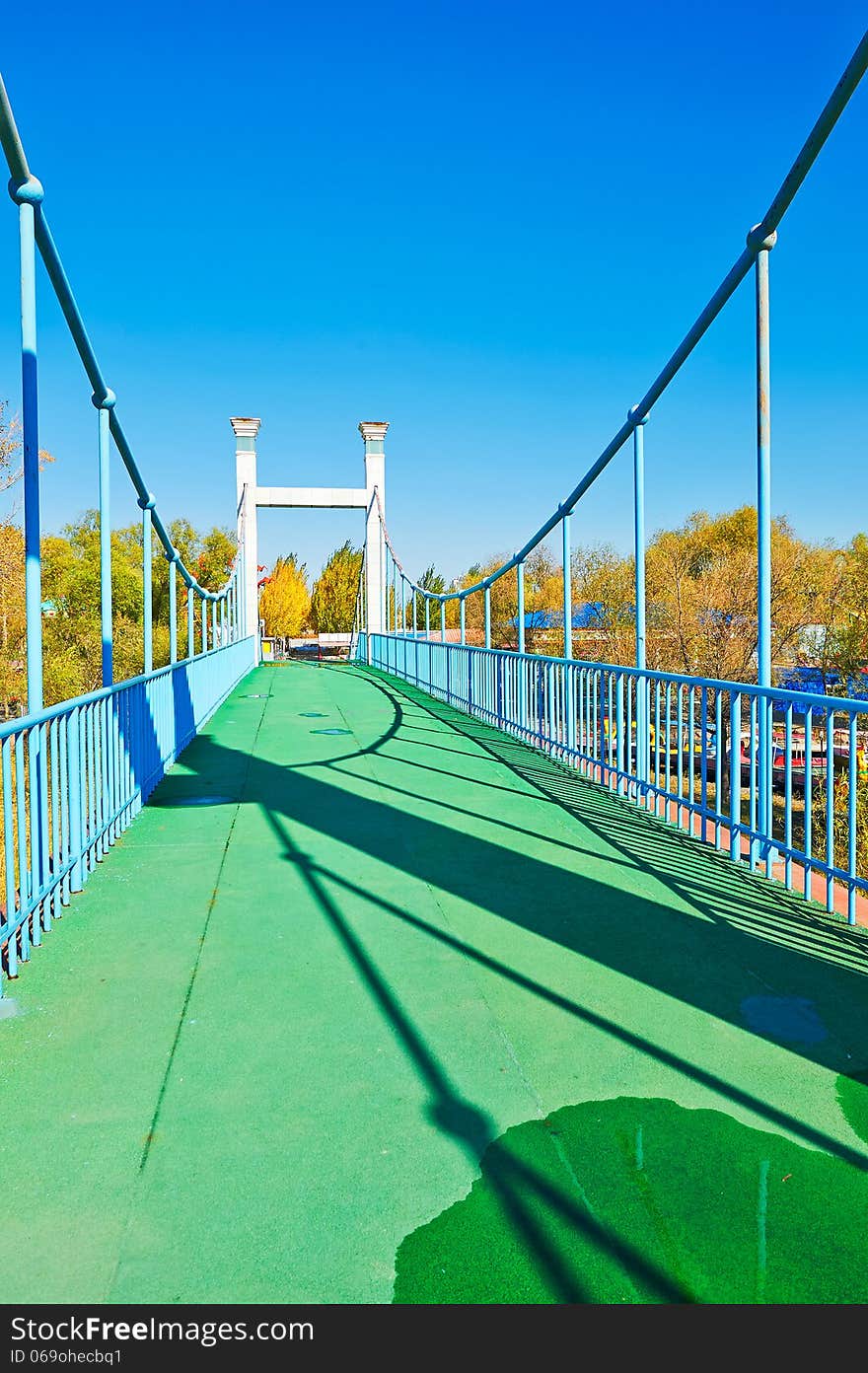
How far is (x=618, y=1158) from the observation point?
2.04m

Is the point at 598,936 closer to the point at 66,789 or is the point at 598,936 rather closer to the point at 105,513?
the point at 66,789

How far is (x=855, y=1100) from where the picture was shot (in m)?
2.30

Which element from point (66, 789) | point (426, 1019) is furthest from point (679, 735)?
point (66, 789)

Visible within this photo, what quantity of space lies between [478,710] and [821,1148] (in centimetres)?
939

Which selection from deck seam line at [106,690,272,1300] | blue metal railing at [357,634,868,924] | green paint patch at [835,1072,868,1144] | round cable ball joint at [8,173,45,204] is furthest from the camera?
blue metal railing at [357,634,868,924]

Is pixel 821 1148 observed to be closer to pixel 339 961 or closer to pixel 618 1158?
pixel 618 1158

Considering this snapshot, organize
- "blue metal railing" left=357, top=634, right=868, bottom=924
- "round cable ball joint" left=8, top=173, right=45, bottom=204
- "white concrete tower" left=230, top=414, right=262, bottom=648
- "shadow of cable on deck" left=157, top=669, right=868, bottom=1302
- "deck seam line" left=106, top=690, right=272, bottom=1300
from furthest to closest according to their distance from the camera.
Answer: "white concrete tower" left=230, top=414, right=262, bottom=648 → "blue metal railing" left=357, top=634, right=868, bottom=924 → "round cable ball joint" left=8, top=173, right=45, bottom=204 → "shadow of cable on deck" left=157, top=669, right=868, bottom=1302 → "deck seam line" left=106, top=690, right=272, bottom=1300

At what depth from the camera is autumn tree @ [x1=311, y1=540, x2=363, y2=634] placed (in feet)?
185

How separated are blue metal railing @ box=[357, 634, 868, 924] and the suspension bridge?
37mm

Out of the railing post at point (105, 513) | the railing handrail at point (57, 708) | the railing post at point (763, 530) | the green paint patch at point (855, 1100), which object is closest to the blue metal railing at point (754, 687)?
the railing post at point (763, 530)

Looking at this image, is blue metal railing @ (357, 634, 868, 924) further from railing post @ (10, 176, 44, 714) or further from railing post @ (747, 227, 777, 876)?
railing post @ (10, 176, 44, 714)

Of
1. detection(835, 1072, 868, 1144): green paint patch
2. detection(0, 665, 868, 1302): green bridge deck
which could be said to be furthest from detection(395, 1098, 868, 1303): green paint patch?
detection(835, 1072, 868, 1144): green paint patch

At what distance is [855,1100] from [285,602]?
171ft

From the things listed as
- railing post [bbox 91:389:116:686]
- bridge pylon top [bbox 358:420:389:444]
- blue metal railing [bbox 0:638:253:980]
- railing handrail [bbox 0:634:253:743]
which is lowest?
blue metal railing [bbox 0:638:253:980]
